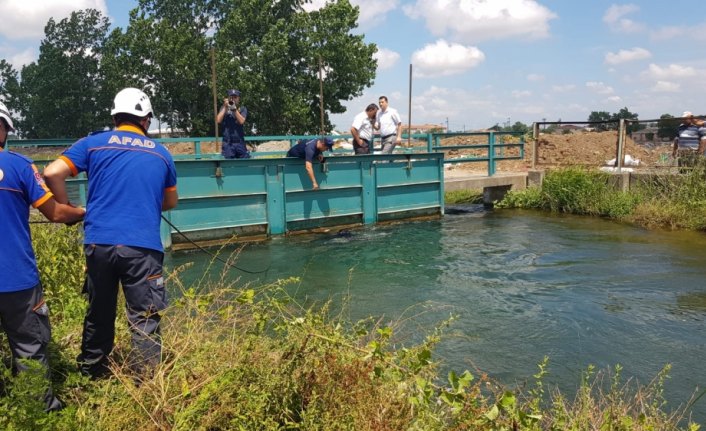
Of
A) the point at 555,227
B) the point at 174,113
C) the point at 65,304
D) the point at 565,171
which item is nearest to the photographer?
the point at 65,304

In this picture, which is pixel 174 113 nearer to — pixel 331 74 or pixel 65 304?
pixel 331 74

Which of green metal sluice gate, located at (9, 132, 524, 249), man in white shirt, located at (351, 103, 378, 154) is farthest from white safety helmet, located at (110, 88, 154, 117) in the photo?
man in white shirt, located at (351, 103, 378, 154)

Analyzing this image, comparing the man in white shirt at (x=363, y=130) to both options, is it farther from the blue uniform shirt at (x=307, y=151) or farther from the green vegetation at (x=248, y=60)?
the green vegetation at (x=248, y=60)

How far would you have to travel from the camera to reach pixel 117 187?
3.23 meters

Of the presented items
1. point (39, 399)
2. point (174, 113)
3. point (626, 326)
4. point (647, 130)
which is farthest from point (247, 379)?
point (174, 113)

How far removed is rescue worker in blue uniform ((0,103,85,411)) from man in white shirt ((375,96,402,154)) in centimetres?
982

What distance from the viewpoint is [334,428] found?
2.75 metres

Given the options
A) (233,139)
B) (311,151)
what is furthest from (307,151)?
(233,139)

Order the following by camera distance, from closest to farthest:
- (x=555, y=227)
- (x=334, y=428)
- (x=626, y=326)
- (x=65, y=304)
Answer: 1. (x=334, y=428)
2. (x=65, y=304)
3. (x=626, y=326)
4. (x=555, y=227)

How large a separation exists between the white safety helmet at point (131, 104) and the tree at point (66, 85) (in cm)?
3963

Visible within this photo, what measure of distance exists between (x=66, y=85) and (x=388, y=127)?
116 ft

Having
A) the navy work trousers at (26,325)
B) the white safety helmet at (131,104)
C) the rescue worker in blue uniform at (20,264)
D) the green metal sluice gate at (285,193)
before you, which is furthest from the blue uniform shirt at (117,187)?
the green metal sluice gate at (285,193)

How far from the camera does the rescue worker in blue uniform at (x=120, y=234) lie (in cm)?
319

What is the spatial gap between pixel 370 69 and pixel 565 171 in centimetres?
2011
